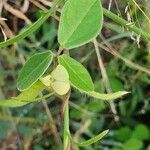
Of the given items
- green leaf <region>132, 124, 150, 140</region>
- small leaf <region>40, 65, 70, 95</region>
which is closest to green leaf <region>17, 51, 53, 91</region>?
small leaf <region>40, 65, 70, 95</region>

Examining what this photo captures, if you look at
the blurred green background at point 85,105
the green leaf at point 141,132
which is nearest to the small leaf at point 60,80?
the blurred green background at point 85,105

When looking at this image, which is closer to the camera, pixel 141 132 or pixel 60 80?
pixel 60 80

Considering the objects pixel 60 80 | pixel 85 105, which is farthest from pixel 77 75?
pixel 85 105

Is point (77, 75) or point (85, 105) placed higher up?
point (77, 75)

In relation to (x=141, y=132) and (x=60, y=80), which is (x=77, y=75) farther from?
(x=141, y=132)
